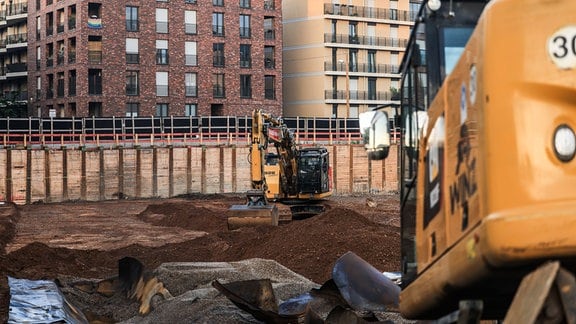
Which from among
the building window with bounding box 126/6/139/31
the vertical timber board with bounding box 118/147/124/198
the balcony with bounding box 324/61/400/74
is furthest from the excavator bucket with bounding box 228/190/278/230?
the balcony with bounding box 324/61/400/74

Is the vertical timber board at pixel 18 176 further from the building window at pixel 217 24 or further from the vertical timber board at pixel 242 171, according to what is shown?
the building window at pixel 217 24

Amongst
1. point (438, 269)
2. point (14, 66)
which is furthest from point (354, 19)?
point (438, 269)

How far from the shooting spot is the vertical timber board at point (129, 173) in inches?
2409

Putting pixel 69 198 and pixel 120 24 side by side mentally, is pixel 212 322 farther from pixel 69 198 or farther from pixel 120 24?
pixel 120 24

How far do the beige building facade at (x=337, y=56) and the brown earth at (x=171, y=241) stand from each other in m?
37.3

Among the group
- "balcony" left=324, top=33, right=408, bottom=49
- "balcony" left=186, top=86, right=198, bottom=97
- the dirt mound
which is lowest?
the dirt mound

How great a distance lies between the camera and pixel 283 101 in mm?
88938

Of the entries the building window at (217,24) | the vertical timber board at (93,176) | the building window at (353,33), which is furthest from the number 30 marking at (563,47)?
the building window at (353,33)

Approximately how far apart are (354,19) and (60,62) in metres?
28.6

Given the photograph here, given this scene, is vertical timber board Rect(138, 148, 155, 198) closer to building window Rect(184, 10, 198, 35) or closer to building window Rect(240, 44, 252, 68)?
building window Rect(184, 10, 198, 35)

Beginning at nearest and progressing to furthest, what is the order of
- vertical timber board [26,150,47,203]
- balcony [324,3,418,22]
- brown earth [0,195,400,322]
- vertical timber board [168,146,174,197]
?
brown earth [0,195,400,322] < vertical timber board [26,150,47,203] < vertical timber board [168,146,174,197] < balcony [324,3,418,22]

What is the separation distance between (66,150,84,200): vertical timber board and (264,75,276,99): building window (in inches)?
926

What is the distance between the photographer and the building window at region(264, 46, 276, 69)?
80000mm

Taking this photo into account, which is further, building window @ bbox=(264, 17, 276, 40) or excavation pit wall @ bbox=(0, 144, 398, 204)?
building window @ bbox=(264, 17, 276, 40)
